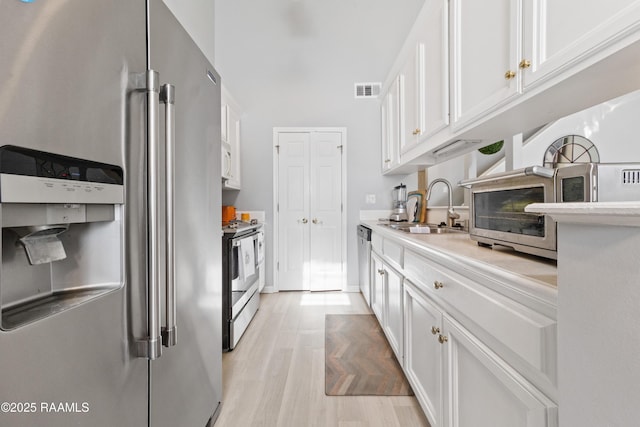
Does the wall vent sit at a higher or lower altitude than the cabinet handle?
lower

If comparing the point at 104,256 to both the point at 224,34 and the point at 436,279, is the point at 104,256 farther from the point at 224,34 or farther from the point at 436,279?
the point at 224,34

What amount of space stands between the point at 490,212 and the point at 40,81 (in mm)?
1427

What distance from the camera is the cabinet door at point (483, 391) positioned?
0.67 m

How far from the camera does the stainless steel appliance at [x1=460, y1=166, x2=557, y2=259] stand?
0.86 meters

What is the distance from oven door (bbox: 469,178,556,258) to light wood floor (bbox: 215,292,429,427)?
1.05 meters

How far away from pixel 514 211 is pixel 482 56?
2.60ft

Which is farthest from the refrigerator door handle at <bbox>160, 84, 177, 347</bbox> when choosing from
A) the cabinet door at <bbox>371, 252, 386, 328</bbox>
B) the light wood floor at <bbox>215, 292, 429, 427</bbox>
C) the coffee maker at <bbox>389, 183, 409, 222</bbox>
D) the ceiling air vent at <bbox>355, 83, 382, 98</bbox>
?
the ceiling air vent at <bbox>355, 83, 382, 98</bbox>

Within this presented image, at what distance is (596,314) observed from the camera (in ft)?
1.47

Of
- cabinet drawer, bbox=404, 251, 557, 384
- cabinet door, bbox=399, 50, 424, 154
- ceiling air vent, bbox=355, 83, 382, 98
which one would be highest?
ceiling air vent, bbox=355, 83, 382, 98

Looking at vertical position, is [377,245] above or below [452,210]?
below

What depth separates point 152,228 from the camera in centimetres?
84

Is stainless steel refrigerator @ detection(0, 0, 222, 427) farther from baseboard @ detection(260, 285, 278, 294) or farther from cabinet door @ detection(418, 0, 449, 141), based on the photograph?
baseboard @ detection(260, 285, 278, 294)

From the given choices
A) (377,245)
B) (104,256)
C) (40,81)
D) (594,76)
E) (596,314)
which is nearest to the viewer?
(596,314)

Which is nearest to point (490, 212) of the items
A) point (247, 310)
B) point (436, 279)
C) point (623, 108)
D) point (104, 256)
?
point (436, 279)
